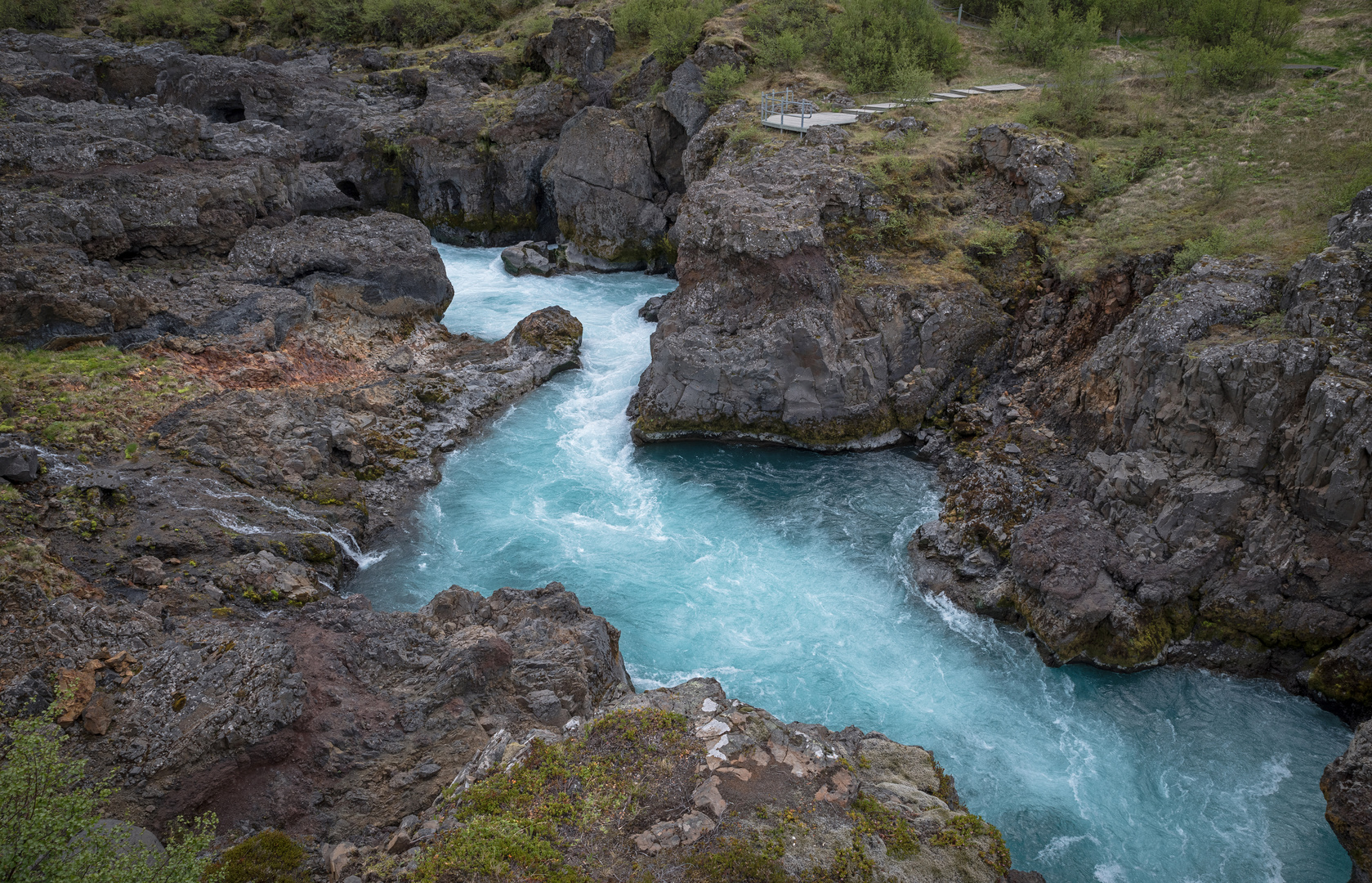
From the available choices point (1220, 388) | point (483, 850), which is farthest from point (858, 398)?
point (483, 850)

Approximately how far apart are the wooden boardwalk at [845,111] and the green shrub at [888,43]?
2.09 meters

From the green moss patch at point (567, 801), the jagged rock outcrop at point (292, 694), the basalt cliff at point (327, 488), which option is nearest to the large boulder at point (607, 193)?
the basalt cliff at point (327, 488)

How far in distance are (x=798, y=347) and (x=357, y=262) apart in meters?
16.5

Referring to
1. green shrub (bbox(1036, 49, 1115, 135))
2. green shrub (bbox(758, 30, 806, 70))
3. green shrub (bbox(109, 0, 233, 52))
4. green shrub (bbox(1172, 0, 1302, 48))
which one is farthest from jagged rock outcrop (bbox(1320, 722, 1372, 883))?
green shrub (bbox(109, 0, 233, 52))

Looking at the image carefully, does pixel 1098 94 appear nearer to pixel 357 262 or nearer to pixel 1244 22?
pixel 1244 22

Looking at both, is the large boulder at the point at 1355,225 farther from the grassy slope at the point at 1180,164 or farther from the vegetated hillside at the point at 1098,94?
the vegetated hillside at the point at 1098,94

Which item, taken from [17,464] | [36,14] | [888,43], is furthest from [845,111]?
Result: [36,14]

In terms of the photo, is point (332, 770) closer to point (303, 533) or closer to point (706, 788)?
point (706, 788)

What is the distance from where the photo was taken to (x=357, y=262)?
28.4 metres

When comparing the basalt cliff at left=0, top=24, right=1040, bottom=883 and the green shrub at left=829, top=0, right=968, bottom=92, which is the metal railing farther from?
the green shrub at left=829, top=0, right=968, bottom=92

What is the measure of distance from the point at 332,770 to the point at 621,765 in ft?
14.8

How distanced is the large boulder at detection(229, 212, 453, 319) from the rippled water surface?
21.8ft

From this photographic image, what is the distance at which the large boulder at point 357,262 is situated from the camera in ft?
91.2

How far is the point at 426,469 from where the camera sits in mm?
23625
